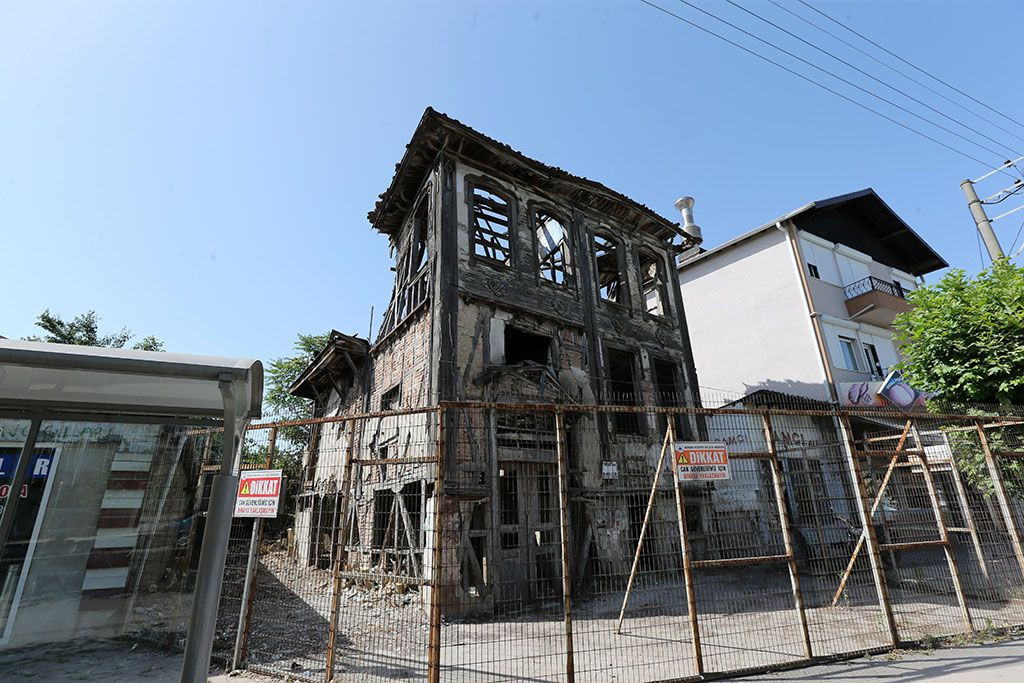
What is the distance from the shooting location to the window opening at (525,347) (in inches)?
468

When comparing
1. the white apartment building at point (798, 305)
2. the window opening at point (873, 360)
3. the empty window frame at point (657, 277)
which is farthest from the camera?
the window opening at point (873, 360)

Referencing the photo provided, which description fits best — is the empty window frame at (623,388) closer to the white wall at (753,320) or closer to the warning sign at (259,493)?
the white wall at (753,320)

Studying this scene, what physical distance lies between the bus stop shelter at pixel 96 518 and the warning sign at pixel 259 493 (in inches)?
43.7

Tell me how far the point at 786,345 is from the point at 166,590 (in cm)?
1931

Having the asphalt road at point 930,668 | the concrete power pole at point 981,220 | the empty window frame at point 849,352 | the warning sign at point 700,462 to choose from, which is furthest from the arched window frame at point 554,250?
the concrete power pole at point 981,220

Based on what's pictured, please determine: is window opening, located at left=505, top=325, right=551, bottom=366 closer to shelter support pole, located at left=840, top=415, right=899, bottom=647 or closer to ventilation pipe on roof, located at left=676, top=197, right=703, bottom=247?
shelter support pole, located at left=840, top=415, right=899, bottom=647

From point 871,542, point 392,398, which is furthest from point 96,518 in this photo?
point 392,398

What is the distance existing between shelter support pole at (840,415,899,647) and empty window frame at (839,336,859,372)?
14002 millimetres

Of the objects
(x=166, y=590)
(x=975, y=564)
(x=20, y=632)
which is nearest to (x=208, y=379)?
(x=166, y=590)

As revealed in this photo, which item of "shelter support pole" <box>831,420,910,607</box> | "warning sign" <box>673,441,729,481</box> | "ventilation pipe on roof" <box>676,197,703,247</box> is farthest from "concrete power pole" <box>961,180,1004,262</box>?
"warning sign" <box>673,441,729,481</box>

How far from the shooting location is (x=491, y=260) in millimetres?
11602

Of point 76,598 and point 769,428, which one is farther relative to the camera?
point 769,428

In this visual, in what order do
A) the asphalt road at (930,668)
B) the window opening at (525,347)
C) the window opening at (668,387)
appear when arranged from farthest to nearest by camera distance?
the window opening at (668,387) → the window opening at (525,347) → the asphalt road at (930,668)

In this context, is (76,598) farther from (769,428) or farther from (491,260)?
(491,260)
